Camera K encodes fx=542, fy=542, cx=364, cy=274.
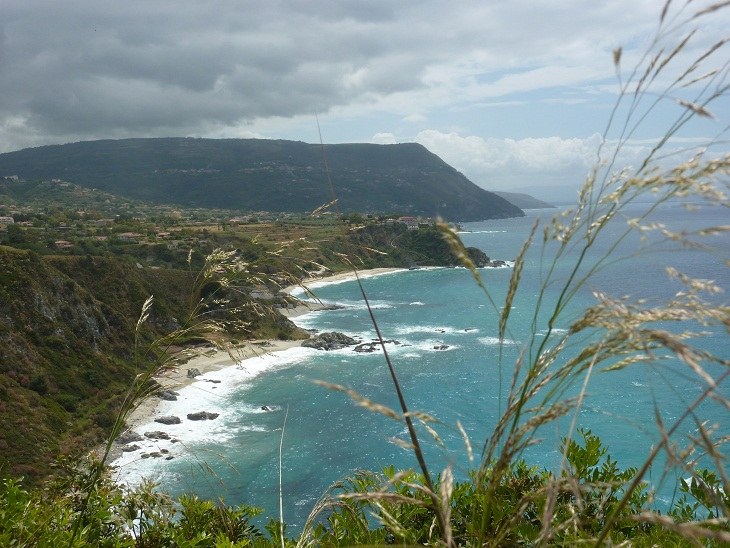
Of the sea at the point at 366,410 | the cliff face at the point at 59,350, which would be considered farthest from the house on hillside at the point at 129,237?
the sea at the point at 366,410

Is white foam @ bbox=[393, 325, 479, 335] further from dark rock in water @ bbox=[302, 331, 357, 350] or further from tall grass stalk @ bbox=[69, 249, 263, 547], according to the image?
tall grass stalk @ bbox=[69, 249, 263, 547]

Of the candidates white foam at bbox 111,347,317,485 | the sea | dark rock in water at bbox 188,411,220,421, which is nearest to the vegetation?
the sea

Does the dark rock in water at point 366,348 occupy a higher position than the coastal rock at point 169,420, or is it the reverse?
the dark rock in water at point 366,348

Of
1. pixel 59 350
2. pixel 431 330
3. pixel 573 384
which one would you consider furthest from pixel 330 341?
pixel 573 384

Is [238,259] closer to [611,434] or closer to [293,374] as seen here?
[611,434]

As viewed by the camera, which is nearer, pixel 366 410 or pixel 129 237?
pixel 366 410

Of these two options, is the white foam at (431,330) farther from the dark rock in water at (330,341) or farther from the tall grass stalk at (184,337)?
the tall grass stalk at (184,337)

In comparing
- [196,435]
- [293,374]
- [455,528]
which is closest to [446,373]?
[293,374]

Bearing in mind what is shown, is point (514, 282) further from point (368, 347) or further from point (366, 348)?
point (368, 347)
